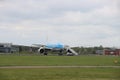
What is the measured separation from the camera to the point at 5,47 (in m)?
195

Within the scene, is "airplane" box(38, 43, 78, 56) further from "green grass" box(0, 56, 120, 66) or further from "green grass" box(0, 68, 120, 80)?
"green grass" box(0, 68, 120, 80)

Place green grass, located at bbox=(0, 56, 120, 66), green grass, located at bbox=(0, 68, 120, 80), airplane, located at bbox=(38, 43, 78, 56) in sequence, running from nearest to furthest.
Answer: green grass, located at bbox=(0, 68, 120, 80), green grass, located at bbox=(0, 56, 120, 66), airplane, located at bbox=(38, 43, 78, 56)

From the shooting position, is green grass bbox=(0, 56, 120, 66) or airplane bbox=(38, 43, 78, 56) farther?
airplane bbox=(38, 43, 78, 56)

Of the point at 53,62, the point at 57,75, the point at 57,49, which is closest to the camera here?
the point at 57,75

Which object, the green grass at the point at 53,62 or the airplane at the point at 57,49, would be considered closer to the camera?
the green grass at the point at 53,62

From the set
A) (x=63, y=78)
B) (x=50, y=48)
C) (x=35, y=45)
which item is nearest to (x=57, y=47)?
(x=50, y=48)

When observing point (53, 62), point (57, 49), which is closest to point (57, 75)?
point (53, 62)

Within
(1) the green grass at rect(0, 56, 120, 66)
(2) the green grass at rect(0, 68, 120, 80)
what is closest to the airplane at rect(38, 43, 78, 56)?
(1) the green grass at rect(0, 56, 120, 66)

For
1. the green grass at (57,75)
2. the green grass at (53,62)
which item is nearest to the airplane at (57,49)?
the green grass at (53,62)

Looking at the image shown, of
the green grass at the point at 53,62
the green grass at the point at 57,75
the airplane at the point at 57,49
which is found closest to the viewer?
the green grass at the point at 57,75

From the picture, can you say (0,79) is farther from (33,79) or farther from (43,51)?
(43,51)

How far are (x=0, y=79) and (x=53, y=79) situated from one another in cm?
365

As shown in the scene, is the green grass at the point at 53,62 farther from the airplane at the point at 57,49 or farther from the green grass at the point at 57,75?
the airplane at the point at 57,49

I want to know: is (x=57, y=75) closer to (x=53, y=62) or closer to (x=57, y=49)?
(x=53, y=62)
